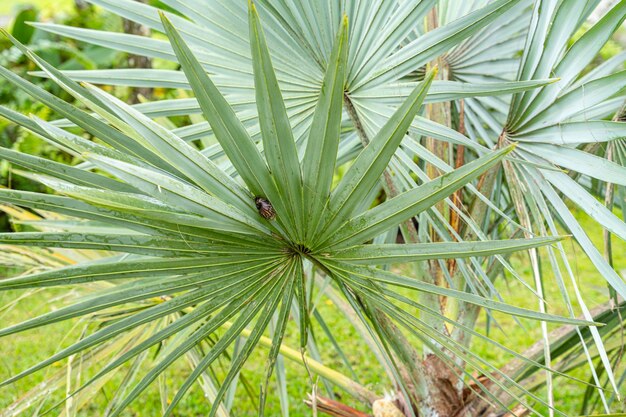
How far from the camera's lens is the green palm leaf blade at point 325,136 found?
2.67ft

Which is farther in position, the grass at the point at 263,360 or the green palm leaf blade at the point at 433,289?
the grass at the point at 263,360

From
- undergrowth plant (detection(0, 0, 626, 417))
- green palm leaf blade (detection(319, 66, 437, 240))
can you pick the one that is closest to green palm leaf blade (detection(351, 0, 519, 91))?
undergrowth plant (detection(0, 0, 626, 417))

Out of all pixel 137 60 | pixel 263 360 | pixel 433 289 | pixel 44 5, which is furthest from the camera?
pixel 44 5

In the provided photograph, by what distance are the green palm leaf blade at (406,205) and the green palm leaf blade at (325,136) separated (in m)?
0.05

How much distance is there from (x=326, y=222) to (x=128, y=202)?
0.30 meters

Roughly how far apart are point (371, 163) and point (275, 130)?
139mm

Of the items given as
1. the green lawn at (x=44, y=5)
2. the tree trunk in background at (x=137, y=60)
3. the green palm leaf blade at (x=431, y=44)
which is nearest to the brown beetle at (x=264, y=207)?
the green palm leaf blade at (x=431, y=44)

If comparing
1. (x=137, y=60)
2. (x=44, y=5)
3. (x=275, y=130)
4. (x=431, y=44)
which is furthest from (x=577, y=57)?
(x=44, y=5)

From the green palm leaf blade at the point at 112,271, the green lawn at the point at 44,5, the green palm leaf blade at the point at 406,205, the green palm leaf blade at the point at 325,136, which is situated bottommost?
the green palm leaf blade at the point at 112,271

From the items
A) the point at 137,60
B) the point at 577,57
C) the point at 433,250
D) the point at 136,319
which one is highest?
the point at 137,60

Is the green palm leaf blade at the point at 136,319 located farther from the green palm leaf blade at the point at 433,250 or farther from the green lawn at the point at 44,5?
the green lawn at the point at 44,5

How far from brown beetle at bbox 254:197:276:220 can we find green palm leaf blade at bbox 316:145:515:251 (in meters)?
0.09

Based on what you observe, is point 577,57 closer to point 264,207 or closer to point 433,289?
point 433,289

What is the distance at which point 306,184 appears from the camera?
38.3 inches
